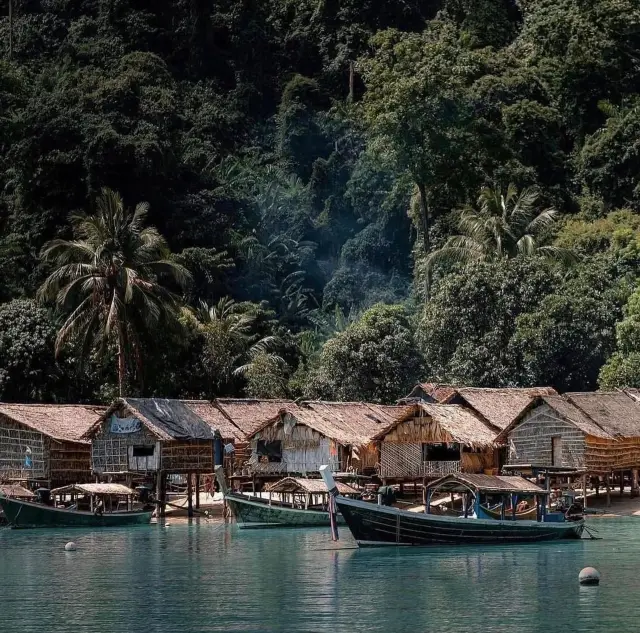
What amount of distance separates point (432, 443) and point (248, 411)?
793 cm

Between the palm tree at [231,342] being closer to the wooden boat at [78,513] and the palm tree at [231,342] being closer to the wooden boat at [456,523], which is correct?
the wooden boat at [78,513]

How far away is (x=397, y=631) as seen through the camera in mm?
28500

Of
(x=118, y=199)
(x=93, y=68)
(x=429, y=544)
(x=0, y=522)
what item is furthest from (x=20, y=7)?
(x=429, y=544)

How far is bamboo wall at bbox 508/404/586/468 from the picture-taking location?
53594 mm

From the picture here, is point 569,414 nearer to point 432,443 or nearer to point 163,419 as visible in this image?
point 432,443

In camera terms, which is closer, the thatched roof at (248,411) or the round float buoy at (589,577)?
the round float buoy at (589,577)

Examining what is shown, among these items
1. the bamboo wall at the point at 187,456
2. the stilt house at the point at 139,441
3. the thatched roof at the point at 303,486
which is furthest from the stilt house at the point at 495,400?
the stilt house at the point at 139,441

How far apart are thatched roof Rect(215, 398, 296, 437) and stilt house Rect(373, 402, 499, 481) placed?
167 inches

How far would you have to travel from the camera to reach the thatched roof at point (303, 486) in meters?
49.9

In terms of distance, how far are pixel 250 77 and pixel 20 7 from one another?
15.4 meters

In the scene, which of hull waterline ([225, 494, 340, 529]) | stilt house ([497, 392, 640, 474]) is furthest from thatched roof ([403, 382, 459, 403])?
hull waterline ([225, 494, 340, 529])

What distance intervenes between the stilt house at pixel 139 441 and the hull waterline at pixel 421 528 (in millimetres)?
14729

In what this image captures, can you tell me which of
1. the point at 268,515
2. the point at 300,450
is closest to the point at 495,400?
the point at 300,450

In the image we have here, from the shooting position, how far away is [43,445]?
5481 centimetres
